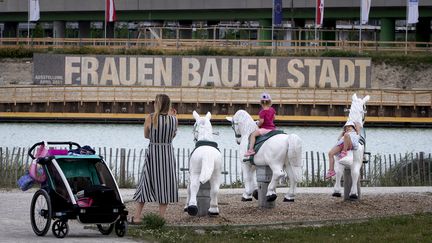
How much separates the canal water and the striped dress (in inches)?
1264

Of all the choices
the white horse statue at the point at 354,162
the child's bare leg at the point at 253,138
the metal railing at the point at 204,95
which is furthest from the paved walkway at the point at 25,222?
the metal railing at the point at 204,95

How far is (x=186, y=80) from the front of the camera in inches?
3044

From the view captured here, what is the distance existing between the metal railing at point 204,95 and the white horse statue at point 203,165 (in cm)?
4650

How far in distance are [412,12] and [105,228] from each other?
61.1 meters

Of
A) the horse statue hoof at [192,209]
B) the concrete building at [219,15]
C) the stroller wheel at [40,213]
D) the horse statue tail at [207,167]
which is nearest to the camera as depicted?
the stroller wheel at [40,213]

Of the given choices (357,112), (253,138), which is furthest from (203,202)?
(357,112)

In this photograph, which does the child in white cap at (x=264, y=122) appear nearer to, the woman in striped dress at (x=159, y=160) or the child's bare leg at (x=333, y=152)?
the child's bare leg at (x=333, y=152)

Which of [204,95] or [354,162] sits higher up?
[204,95]

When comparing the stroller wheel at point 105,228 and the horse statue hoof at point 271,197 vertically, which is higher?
the horse statue hoof at point 271,197

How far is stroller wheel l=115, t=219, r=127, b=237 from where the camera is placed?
764 inches

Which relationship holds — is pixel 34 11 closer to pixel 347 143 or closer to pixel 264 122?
pixel 264 122

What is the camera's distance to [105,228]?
20.0 m

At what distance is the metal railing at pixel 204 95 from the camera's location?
68625mm

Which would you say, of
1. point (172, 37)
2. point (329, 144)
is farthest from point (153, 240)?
point (172, 37)
